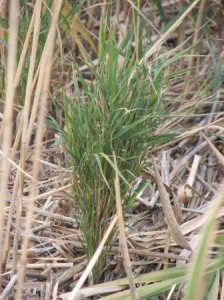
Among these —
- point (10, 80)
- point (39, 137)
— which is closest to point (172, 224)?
point (39, 137)

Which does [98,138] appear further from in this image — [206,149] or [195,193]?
[206,149]

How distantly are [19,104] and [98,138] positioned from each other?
0.56 meters

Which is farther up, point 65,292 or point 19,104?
point 19,104

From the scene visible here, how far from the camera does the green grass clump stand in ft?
4.02

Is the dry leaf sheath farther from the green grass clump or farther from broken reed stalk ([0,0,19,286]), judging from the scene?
broken reed stalk ([0,0,19,286])

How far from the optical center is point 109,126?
1.22m

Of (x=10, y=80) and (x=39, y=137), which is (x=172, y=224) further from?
(x=10, y=80)

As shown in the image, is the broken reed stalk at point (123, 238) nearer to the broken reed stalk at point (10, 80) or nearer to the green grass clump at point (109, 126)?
the green grass clump at point (109, 126)

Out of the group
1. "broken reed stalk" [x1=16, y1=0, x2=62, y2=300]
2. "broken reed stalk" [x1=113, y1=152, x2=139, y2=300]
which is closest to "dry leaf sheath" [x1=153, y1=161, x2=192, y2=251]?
"broken reed stalk" [x1=113, y1=152, x2=139, y2=300]

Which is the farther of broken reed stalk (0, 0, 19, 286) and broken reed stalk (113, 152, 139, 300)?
broken reed stalk (113, 152, 139, 300)

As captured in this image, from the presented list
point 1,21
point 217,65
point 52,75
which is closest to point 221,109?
point 217,65

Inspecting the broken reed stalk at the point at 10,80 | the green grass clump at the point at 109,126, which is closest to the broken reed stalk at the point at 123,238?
the green grass clump at the point at 109,126

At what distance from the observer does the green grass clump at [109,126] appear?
122 cm

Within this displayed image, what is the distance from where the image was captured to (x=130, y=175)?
4.25 ft
